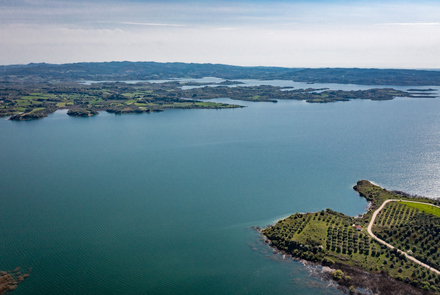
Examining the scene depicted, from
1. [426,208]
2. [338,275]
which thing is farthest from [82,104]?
[426,208]

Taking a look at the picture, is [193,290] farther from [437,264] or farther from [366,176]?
[366,176]

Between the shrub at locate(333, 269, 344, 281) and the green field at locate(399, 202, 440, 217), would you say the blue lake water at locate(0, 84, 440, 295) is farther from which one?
→ the green field at locate(399, 202, 440, 217)

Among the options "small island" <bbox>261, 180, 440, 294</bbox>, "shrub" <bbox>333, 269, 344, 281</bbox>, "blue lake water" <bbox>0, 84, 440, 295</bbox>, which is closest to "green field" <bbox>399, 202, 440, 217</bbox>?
"small island" <bbox>261, 180, 440, 294</bbox>

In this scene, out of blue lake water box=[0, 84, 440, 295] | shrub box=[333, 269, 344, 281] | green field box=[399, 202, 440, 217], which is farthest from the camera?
green field box=[399, 202, 440, 217]

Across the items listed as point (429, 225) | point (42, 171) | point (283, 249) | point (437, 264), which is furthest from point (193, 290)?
point (42, 171)

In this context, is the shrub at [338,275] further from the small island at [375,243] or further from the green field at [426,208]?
the green field at [426,208]

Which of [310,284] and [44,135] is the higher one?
[44,135]

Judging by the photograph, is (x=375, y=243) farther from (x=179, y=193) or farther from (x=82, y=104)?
(x=82, y=104)
